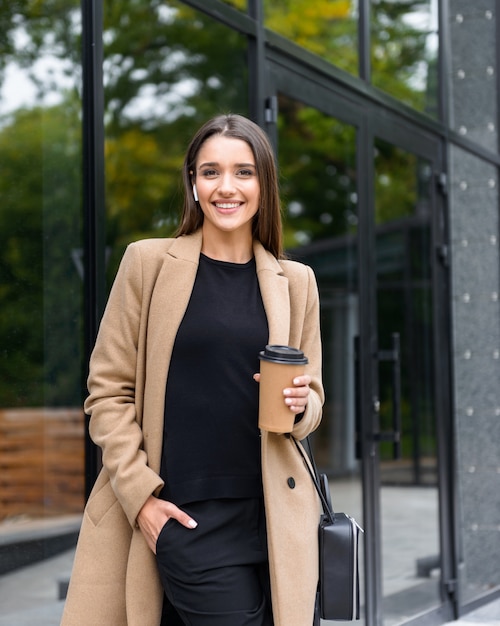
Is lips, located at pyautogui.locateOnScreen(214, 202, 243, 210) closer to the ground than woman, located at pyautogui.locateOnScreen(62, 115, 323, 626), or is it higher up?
higher up

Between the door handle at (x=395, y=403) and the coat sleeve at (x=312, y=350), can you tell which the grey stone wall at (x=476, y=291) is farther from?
the coat sleeve at (x=312, y=350)

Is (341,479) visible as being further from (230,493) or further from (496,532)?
(230,493)

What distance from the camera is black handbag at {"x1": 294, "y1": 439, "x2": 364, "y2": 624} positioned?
2428mm

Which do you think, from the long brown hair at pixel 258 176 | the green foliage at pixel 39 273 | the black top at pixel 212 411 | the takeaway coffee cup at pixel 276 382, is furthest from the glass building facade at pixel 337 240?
the takeaway coffee cup at pixel 276 382

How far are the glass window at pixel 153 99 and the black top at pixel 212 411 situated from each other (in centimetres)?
425

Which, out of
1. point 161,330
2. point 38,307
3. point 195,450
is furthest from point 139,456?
point 38,307

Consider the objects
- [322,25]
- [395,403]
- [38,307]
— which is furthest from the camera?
[322,25]

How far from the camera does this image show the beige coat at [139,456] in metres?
2.30

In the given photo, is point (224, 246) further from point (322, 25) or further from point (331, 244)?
point (331, 244)

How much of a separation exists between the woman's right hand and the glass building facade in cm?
97

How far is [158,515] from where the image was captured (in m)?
2.27

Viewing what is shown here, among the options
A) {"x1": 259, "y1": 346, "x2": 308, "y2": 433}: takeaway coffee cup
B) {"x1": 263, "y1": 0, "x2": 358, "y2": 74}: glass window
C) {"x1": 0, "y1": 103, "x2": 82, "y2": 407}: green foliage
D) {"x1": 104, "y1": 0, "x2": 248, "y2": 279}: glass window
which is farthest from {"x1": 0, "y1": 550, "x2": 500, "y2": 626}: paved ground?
{"x1": 104, "y1": 0, "x2": 248, "y2": 279}: glass window

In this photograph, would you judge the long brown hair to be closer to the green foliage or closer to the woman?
the woman

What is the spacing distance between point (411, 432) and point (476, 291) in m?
0.92
